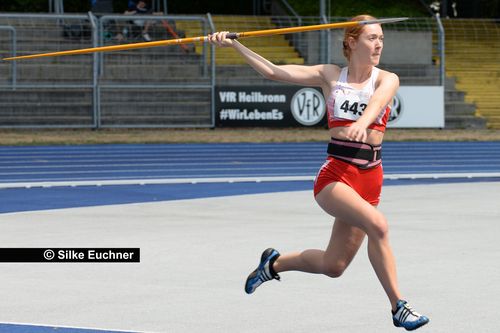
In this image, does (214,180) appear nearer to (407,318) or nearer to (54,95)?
(407,318)

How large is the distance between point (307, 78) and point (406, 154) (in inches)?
681

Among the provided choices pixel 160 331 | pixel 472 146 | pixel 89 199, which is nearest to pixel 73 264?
pixel 160 331

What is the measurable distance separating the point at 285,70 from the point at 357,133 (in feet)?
3.66

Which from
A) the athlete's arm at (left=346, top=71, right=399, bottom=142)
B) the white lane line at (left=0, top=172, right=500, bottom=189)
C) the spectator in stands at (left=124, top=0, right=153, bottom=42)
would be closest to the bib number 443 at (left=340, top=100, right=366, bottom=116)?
the athlete's arm at (left=346, top=71, right=399, bottom=142)

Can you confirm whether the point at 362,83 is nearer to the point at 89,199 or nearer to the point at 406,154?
the point at 89,199

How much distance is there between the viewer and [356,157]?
7.16 metres

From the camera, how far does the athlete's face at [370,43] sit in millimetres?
7266

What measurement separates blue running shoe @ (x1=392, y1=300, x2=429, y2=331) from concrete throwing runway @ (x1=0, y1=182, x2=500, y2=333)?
24cm

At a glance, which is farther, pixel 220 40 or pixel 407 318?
pixel 220 40

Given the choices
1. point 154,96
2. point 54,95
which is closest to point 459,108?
point 154,96

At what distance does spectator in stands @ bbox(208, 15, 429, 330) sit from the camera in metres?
6.98

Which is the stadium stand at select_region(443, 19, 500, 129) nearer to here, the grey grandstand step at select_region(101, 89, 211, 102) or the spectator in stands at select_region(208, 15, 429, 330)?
the grey grandstand step at select_region(101, 89, 211, 102)

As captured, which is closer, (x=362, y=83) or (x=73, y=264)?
(x=362, y=83)

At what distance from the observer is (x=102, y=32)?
1172 inches
